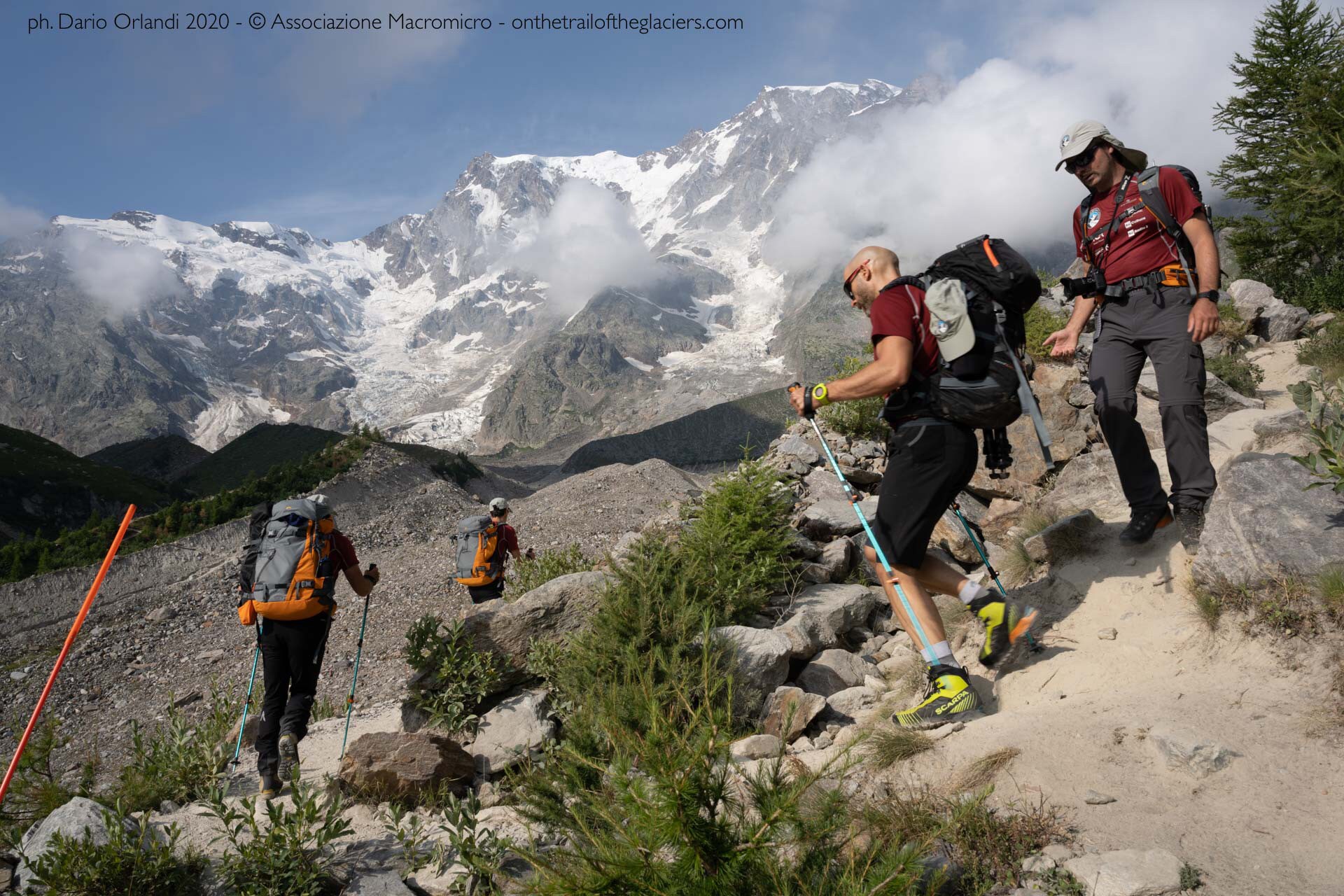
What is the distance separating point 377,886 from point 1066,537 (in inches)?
205

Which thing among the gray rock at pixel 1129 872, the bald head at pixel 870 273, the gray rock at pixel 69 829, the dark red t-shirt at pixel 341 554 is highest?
the bald head at pixel 870 273

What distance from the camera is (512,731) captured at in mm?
5812

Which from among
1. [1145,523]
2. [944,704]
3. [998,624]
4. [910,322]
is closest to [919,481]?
[910,322]

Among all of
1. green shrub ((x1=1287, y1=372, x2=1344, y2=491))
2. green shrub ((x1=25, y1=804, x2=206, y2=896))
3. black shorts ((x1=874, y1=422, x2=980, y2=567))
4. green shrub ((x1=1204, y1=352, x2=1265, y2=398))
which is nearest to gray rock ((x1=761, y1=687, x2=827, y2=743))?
black shorts ((x1=874, y1=422, x2=980, y2=567))

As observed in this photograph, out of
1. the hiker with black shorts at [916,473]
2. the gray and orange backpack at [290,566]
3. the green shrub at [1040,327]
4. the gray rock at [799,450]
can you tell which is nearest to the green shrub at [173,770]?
→ the gray and orange backpack at [290,566]

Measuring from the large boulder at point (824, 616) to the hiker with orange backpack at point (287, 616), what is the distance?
3.68m

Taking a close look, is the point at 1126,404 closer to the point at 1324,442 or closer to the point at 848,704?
the point at 1324,442

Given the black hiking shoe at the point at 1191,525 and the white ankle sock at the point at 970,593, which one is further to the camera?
the black hiking shoe at the point at 1191,525

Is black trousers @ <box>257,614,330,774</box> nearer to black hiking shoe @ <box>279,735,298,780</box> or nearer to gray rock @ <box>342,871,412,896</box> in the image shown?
black hiking shoe @ <box>279,735,298,780</box>

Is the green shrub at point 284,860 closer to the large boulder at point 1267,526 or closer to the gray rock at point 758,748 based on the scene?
the gray rock at point 758,748

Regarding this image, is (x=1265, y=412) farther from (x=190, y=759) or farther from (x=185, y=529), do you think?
(x=185, y=529)

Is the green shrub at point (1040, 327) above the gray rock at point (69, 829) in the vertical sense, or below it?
above

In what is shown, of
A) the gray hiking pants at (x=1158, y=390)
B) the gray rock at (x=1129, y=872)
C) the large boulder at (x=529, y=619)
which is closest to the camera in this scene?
the gray rock at (x=1129, y=872)

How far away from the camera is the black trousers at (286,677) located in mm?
5703
